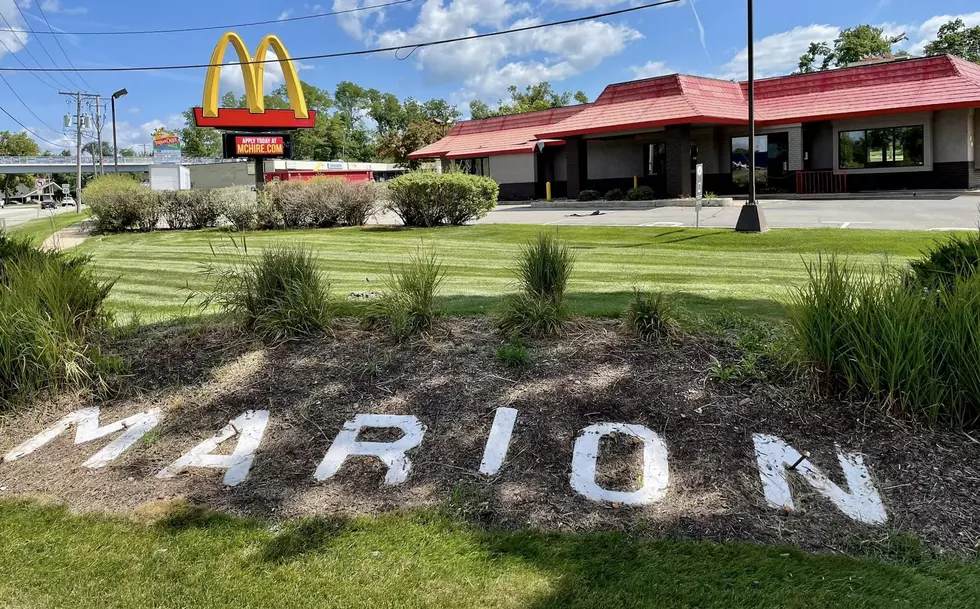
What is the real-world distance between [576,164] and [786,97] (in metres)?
9.11

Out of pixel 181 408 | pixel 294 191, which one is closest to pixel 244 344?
pixel 181 408

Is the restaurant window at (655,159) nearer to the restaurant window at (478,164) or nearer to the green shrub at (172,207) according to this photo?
the restaurant window at (478,164)

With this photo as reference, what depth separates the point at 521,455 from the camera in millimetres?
3875

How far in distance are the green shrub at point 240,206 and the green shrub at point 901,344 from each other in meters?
19.0

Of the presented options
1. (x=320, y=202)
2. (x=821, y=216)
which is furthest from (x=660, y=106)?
(x=320, y=202)

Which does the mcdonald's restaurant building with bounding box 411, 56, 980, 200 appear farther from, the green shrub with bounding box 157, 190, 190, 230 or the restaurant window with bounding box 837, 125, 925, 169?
the green shrub with bounding box 157, 190, 190, 230

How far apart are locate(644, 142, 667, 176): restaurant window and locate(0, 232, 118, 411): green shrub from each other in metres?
29.2

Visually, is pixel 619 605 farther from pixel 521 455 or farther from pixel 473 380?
pixel 473 380

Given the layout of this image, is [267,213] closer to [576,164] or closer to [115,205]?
[115,205]

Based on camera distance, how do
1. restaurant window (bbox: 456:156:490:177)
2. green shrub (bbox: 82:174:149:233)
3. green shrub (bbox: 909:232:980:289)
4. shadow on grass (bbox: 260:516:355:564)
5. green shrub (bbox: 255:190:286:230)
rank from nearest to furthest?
shadow on grass (bbox: 260:516:355:564)
green shrub (bbox: 909:232:980:289)
green shrub (bbox: 255:190:286:230)
green shrub (bbox: 82:174:149:233)
restaurant window (bbox: 456:156:490:177)

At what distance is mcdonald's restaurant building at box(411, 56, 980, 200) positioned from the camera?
2648 centimetres

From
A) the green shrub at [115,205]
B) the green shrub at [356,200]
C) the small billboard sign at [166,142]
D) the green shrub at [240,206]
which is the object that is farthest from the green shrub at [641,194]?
the small billboard sign at [166,142]

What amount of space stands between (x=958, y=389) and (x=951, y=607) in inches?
61.9

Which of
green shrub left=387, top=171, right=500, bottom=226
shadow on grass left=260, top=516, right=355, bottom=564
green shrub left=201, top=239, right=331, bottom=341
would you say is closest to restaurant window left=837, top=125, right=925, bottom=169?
green shrub left=387, top=171, right=500, bottom=226
